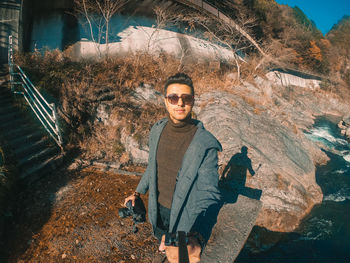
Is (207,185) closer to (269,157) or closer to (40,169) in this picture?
(40,169)

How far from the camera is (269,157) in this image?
623 centimetres

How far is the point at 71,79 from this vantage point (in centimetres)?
661

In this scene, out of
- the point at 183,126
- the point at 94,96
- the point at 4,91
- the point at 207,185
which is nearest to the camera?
the point at 207,185

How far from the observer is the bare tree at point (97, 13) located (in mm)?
9234

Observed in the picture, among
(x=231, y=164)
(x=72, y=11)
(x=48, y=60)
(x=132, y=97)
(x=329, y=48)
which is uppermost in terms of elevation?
(x=329, y=48)

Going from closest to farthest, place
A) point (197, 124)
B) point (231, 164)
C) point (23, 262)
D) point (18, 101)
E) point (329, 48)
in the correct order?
1. point (197, 124)
2. point (23, 262)
3. point (231, 164)
4. point (18, 101)
5. point (329, 48)

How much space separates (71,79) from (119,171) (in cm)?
412

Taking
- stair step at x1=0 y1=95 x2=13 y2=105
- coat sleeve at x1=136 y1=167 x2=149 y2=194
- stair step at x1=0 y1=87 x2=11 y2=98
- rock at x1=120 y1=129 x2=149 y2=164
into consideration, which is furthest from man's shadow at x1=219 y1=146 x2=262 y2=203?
stair step at x1=0 y1=87 x2=11 y2=98

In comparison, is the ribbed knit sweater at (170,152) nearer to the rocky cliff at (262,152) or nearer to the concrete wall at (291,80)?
the rocky cliff at (262,152)

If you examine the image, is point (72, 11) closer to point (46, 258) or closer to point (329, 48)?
point (46, 258)

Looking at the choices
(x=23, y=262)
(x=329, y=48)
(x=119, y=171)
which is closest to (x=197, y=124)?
(x=23, y=262)

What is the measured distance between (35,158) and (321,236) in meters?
9.16

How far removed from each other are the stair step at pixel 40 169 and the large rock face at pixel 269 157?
4.83m

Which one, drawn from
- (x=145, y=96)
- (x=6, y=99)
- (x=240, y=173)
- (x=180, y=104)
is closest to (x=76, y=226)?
(x=180, y=104)
